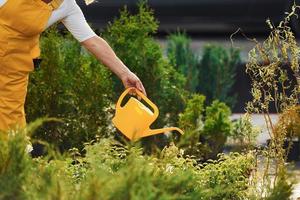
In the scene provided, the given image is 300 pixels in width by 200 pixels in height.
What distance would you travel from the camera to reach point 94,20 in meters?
14.5

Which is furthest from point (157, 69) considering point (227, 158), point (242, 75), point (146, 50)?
point (242, 75)

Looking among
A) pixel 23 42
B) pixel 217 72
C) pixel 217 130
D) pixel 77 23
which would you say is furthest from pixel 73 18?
pixel 217 72

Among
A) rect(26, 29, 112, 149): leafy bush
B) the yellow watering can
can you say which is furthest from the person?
rect(26, 29, 112, 149): leafy bush

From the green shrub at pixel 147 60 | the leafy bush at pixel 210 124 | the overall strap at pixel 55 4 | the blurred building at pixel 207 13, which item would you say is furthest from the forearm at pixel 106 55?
the blurred building at pixel 207 13

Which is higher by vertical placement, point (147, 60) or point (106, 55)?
point (147, 60)

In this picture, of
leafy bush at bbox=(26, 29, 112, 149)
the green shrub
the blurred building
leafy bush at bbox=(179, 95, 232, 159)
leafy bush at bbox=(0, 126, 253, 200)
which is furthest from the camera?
the blurred building

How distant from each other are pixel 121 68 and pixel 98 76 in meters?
2.29

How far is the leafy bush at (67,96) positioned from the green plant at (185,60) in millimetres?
1996

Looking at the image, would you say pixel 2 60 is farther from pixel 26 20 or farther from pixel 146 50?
pixel 146 50

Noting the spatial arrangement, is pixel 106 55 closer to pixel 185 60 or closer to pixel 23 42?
pixel 23 42

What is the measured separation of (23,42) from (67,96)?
236 centimetres

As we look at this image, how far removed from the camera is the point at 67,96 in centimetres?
829

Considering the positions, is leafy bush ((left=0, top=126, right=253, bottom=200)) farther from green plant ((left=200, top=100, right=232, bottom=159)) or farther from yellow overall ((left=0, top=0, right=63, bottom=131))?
green plant ((left=200, top=100, right=232, bottom=159))

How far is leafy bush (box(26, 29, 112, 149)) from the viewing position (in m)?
8.19
